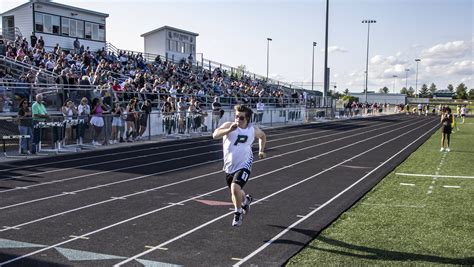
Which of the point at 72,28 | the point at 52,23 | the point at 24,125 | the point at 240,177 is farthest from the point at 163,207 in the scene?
the point at 72,28

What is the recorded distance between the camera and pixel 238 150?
7.61 m

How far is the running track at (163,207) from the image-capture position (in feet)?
20.8

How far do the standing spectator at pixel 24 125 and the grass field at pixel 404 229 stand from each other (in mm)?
10956

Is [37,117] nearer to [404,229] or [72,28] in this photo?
[404,229]

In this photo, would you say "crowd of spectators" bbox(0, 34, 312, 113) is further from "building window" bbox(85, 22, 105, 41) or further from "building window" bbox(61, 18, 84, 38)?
"building window" bbox(85, 22, 105, 41)

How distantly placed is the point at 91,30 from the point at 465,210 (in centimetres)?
3246

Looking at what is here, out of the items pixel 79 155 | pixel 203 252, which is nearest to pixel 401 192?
pixel 203 252

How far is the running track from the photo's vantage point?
634 centimetres

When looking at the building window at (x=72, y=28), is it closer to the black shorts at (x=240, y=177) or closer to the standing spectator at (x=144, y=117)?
the standing spectator at (x=144, y=117)

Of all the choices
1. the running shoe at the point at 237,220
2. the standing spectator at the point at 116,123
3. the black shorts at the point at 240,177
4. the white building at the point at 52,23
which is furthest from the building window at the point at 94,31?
the running shoe at the point at 237,220

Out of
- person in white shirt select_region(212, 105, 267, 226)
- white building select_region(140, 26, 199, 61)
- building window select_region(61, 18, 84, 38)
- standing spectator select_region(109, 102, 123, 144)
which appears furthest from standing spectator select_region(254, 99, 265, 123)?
person in white shirt select_region(212, 105, 267, 226)

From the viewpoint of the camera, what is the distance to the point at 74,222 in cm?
783

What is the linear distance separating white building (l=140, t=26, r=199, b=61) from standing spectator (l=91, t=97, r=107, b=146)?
89.9 ft

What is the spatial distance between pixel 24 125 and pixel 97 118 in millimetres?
3301
